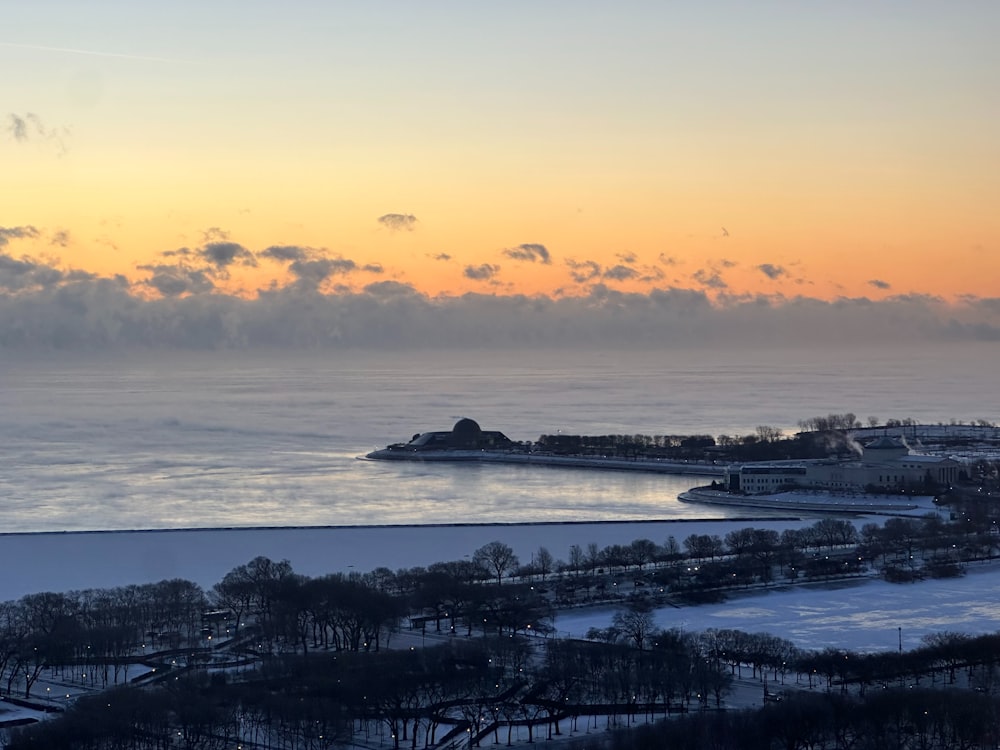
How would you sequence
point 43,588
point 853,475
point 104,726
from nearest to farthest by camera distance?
point 104,726 < point 43,588 < point 853,475

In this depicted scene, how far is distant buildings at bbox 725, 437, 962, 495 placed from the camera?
31266mm

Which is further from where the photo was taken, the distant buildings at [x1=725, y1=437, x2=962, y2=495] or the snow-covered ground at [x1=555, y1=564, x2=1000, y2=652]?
the distant buildings at [x1=725, y1=437, x2=962, y2=495]

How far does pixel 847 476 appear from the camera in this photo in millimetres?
31781

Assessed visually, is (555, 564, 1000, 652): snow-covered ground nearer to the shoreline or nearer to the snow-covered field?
the snow-covered field

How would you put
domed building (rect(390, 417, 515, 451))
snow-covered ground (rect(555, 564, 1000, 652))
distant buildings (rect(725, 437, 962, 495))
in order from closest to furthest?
1. snow-covered ground (rect(555, 564, 1000, 652))
2. distant buildings (rect(725, 437, 962, 495))
3. domed building (rect(390, 417, 515, 451))

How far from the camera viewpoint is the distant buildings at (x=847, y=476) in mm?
31266

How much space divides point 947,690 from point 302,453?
2728cm

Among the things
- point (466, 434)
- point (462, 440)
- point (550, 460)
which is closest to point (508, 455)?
point (550, 460)

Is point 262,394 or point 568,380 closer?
point 262,394

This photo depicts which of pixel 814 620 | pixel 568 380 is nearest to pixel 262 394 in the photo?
pixel 568 380

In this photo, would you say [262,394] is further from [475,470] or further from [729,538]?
[729,538]

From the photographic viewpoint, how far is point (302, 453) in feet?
128

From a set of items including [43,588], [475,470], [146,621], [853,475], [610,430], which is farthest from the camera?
[610,430]

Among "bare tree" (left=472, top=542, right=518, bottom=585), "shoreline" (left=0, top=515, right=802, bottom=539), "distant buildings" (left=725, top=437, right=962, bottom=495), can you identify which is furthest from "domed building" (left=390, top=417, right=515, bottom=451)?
"bare tree" (left=472, top=542, right=518, bottom=585)
